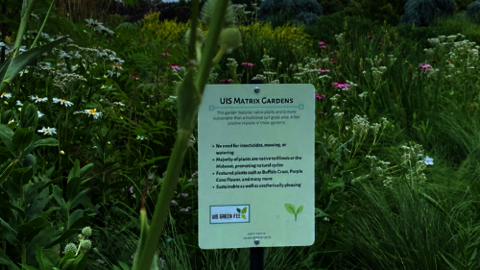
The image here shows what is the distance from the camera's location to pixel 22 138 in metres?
1.22

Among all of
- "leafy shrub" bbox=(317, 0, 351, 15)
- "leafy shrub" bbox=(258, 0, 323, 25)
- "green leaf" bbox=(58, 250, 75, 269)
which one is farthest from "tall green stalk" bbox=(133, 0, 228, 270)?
"leafy shrub" bbox=(317, 0, 351, 15)

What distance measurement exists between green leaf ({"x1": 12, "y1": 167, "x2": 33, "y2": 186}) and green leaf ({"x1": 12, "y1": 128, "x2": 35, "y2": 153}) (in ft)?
0.16

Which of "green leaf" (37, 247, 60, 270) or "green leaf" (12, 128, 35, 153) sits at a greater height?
"green leaf" (12, 128, 35, 153)

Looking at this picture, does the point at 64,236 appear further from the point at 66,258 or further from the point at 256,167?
the point at 256,167

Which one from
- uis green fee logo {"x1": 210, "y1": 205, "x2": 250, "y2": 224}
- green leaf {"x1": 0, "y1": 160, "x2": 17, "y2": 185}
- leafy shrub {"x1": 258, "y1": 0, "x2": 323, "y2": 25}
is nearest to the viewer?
green leaf {"x1": 0, "y1": 160, "x2": 17, "y2": 185}

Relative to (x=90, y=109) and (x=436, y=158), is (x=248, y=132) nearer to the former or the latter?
(x=90, y=109)

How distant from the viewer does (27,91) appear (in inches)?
102

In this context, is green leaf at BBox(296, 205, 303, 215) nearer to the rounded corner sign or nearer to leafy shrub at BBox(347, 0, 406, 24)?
the rounded corner sign

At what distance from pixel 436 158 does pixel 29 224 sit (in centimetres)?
215

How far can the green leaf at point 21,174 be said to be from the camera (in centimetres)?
124

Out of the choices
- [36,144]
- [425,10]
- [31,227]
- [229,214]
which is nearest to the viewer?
[31,227]

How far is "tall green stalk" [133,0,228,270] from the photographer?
292 millimetres

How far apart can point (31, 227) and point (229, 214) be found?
655mm

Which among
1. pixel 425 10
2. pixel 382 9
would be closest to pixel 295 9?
pixel 425 10
